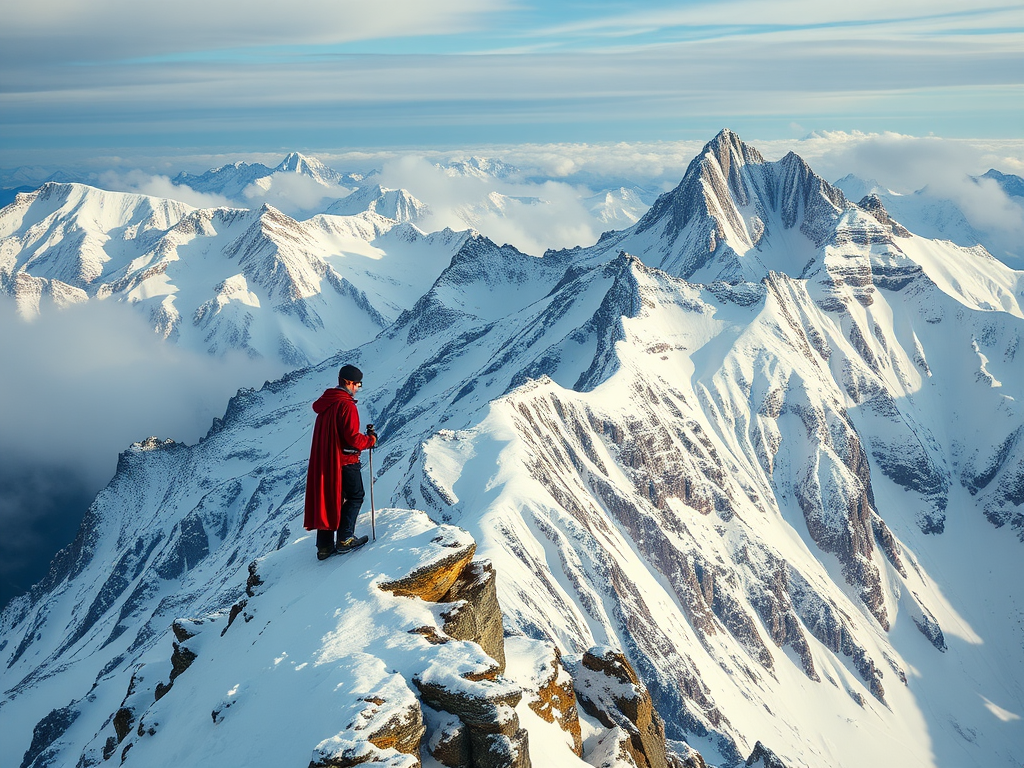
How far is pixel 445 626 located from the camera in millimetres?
19328

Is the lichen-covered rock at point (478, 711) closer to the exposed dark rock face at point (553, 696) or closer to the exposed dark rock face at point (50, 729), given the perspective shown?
the exposed dark rock face at point (553, 696)

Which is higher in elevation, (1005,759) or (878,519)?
(878,519)

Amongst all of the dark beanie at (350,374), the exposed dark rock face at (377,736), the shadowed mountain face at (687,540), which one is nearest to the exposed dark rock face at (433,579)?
the exposed dark rock face at (377,736)

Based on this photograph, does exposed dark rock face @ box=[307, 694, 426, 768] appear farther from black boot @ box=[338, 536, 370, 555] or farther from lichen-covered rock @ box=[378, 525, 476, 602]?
black boot @ box=[338, 536, 370, 555]

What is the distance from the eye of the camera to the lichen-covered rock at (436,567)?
1956 centimetres

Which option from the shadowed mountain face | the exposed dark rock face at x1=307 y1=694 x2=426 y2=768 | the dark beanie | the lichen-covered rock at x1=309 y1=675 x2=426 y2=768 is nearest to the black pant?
the dark beanie

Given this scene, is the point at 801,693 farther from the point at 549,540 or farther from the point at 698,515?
the point at 549,540

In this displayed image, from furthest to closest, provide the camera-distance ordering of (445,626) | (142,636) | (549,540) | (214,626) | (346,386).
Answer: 1. (142,636)
2. (549,540)
3. (214,626)
4. (346,386)
5. (445,626)

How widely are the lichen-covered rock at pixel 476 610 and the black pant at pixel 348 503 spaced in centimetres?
352

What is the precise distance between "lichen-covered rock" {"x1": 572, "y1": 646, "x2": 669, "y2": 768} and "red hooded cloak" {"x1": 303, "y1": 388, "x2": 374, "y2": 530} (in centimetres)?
1321

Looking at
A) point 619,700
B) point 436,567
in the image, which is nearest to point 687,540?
point 619,700

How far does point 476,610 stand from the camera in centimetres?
2111

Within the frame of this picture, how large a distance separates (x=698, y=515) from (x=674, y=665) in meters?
42.1

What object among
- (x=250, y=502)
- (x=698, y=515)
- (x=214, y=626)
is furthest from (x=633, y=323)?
(x=214, y=626)
